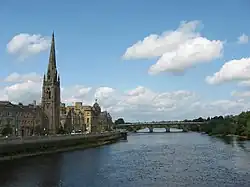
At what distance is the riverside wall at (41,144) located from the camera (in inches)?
2744

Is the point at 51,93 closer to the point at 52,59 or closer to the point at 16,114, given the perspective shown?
the point at 52,59

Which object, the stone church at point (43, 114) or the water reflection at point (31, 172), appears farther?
the stone church at point (43, 114)

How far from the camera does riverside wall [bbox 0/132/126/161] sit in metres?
69.7

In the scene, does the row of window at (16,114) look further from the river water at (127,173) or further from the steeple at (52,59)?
the river water at (127,173)

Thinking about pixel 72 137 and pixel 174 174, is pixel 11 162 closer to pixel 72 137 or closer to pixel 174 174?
pixel 174 174

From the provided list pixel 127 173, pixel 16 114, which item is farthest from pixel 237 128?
pixel 127 173

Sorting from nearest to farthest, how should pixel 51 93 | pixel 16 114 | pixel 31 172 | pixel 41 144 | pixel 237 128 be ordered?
pixel 31 172, pixel 41 144, pixel 16 114, pixel 51 93, pixel 237 128

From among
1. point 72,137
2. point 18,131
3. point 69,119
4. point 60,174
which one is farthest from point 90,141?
point 60,174

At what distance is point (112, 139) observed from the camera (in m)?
148

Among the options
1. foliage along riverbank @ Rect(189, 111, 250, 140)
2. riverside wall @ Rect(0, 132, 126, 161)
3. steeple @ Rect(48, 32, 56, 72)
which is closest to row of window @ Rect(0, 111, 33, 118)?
steeple @ Rect(48, 32, 56, 72)

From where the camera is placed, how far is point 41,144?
84.7 metres

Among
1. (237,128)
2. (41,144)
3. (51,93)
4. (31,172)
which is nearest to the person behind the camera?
(31,172)

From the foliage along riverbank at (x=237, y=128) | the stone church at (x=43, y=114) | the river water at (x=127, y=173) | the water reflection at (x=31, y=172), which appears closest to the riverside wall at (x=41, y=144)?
the water reflection at (x=31, y=172)

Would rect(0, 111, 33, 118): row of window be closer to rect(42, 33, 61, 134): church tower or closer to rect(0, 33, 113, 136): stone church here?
rect(0, 33, 113, 136): stone church
